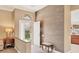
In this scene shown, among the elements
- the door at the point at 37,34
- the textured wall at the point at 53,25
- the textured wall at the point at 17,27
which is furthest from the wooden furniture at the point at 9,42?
the textured wall at the point at 53,25

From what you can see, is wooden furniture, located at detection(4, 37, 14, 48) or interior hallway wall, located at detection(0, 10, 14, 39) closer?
interior hallway wall, located at detection(0, 10, 14, 39)

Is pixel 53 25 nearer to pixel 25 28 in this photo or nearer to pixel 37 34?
pixel 37 34

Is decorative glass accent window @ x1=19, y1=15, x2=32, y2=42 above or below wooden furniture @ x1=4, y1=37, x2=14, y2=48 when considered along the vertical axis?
above

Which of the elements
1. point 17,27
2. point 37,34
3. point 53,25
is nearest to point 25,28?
point 17,27

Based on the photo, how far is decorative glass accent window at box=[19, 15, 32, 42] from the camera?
187 cm

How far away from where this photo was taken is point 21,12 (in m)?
1.88

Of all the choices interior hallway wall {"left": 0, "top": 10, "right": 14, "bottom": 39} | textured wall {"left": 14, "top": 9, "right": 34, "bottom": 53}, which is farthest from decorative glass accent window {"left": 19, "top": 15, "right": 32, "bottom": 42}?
interior hallway wall {"left": 0, "top": 10, "right": 14, "bottom": 39}

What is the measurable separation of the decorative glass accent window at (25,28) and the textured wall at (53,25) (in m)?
0.23

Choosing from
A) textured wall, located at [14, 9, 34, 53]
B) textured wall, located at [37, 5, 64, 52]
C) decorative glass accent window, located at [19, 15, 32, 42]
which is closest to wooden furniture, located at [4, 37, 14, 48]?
textured wall, located at [14, 9, 34, 53]

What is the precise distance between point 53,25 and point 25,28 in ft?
1.77

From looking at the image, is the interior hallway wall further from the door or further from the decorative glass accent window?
the door

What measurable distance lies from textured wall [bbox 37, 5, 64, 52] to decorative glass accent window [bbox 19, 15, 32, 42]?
0.23m

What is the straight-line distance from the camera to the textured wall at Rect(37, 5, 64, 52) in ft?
6.03

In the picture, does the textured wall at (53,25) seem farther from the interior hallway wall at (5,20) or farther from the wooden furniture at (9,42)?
the wooden furniture at (9,42)
